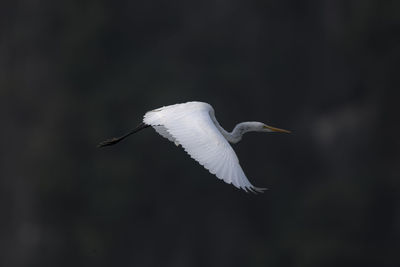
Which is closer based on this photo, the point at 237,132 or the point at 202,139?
the point at 202,139

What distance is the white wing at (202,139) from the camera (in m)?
4.46

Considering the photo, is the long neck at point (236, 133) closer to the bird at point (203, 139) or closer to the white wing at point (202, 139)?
the bird at point (203, 139)

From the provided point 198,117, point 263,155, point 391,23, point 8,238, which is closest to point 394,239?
point 263,155

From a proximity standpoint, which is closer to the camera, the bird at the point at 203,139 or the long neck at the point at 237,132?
the bird at the point at 203,139

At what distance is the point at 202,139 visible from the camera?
475cm

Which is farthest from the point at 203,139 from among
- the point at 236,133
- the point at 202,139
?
the point at 236,133

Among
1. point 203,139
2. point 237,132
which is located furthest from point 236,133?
point 203,139

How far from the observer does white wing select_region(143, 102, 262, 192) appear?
4457 mm

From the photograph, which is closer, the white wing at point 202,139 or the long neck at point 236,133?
the white wing at point 202,139

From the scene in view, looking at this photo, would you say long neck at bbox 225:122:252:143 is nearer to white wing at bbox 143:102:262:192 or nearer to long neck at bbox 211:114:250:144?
long neck at bbox 211:114:250:144

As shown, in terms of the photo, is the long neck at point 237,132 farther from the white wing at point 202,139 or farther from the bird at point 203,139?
the white wing at point 202,139

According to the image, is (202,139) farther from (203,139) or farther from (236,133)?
(236,133)

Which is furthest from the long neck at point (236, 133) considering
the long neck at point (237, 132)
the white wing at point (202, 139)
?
the white wing at point (202, 139)

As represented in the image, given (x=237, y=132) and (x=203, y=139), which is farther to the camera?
(x=237, y=132)
